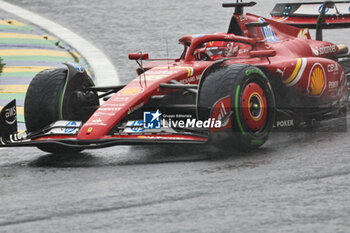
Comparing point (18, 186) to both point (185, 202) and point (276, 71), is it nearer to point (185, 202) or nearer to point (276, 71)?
point (185, 202)

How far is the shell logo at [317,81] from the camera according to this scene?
9391mm

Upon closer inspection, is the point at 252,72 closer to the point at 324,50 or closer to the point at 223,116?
the point at 223,116

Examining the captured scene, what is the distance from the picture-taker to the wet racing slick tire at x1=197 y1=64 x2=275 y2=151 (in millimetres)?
7969

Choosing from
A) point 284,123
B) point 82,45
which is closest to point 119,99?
point 284,123

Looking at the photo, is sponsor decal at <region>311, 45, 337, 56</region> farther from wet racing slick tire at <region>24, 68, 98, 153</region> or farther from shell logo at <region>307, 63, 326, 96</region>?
wet racing slick tire at <region>24, 68, 98, 153</region>

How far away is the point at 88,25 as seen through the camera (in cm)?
1911

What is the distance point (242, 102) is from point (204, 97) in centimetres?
38

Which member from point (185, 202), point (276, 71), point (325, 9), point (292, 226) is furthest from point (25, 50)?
point (292, 226)

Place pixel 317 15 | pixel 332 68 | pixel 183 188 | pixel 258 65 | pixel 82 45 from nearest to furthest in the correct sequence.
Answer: pixel 183 188
pixel 258 65
pixel 332 68
pixel 317 15
pixel 82 45

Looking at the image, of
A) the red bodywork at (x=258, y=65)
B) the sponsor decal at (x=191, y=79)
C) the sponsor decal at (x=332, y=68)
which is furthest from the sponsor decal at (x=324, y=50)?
the sponsor decal at (x=191, y=79)

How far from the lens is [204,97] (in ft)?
26.3

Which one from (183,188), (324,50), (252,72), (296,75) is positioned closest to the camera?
(183,188)

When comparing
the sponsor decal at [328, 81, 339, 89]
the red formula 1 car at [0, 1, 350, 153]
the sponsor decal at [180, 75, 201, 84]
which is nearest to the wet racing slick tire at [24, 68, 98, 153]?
the red formula 1 car at [0, 1, 350, 153]

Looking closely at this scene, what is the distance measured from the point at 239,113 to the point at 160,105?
910 mm
